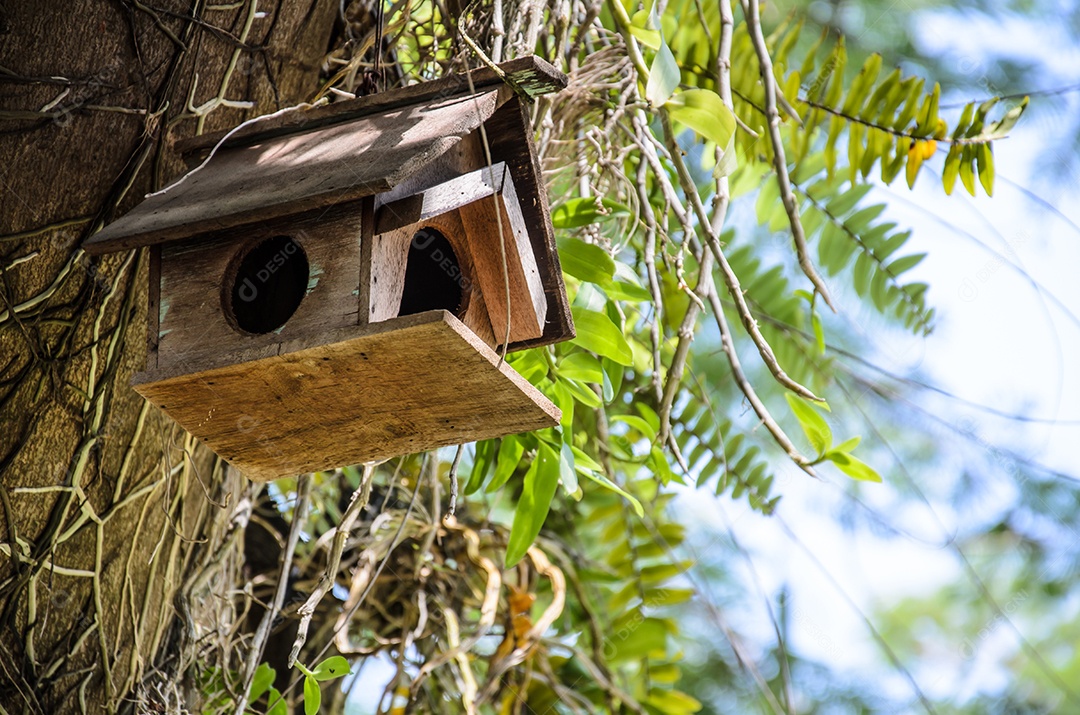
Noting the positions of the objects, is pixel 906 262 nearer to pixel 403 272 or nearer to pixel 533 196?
pixel 533 196

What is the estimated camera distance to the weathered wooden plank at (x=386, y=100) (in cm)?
119


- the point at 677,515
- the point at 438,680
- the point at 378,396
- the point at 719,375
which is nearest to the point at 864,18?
the point at 719,375

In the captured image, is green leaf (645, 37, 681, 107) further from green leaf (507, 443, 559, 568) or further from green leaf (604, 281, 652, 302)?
green leaf (507, 443, 559, 568)

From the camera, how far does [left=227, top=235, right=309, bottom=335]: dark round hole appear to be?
1.19 meters

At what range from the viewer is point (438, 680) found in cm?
210

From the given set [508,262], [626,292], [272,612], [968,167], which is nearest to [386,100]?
[508,262]

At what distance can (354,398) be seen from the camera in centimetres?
115

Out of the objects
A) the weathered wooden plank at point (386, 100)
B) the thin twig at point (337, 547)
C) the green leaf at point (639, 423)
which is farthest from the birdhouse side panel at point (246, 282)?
the green leaf at point (639, 423)

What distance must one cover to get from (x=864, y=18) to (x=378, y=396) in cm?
216

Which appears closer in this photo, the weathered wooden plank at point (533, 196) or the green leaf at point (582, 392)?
the weathered wooden plank at point (533, 196)

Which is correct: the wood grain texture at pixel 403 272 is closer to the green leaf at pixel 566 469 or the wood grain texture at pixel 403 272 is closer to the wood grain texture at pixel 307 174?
the wood grain texture at pixel 307 174

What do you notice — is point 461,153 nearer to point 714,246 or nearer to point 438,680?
point 714,246

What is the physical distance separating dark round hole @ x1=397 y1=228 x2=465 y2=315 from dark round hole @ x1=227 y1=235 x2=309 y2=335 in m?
0.13

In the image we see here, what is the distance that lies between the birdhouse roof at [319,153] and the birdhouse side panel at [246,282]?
4 cm
